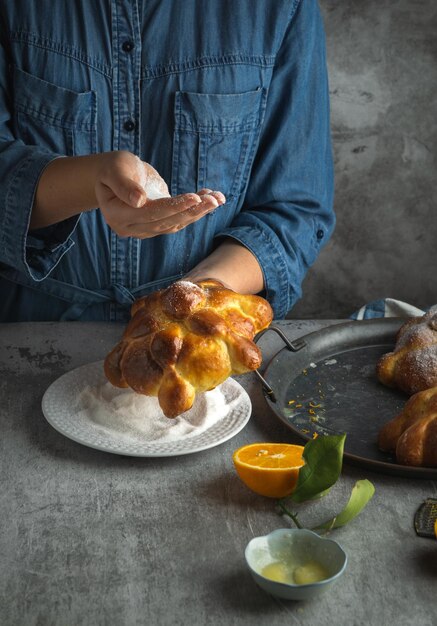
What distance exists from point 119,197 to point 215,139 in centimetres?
54

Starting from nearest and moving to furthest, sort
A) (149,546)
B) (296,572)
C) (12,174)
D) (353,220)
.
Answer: (296,572) → (149,546) → (12,174) → (353,220)

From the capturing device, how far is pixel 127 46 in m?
1.70

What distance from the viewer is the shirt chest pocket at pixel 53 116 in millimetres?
1715

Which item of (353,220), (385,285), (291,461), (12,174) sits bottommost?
(385,285)

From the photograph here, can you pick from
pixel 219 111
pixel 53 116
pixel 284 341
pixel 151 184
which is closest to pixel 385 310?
pixel 284 341

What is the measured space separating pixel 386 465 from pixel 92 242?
913 millimetres

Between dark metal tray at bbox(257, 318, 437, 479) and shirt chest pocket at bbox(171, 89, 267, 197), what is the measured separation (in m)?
0.47

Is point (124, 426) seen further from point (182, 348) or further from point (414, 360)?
point (414, 360)

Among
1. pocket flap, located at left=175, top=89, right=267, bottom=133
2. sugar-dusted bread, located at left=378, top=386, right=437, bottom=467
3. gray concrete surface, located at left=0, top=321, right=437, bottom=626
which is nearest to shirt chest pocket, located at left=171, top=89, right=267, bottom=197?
pocket flap, located at left=175, top=89, right=267, bottom=133

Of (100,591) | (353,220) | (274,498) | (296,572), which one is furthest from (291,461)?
(353,220)

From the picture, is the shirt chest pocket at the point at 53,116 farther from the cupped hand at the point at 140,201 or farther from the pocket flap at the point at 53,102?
the cupped hand at the point at 140,201

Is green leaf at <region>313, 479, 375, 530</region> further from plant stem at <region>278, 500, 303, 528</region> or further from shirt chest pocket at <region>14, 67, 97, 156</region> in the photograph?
shirt chest pocket at <region>14, 67, 97, 156</region>

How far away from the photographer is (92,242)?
→ 1.79m

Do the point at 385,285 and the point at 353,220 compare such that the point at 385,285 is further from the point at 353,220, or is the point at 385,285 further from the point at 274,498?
the point at 274,498
